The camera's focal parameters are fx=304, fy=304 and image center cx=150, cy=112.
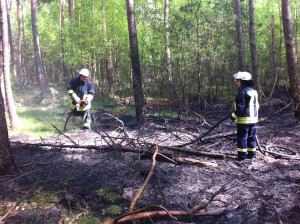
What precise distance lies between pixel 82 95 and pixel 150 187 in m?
4.78

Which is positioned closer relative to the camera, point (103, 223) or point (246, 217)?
point (103, 223)

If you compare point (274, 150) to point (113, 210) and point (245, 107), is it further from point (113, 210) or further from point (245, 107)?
point (113, 210)

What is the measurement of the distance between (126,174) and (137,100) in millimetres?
5618

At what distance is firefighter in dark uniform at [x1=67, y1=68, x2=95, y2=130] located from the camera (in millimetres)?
8742

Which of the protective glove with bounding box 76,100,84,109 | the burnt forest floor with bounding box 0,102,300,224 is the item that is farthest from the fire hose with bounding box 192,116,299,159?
the protective glove with bounding box 76,100,84,109

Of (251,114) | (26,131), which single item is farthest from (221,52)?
(26,131)

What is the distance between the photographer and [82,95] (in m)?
9.01

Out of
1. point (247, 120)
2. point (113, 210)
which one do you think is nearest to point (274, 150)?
point (247, 120)

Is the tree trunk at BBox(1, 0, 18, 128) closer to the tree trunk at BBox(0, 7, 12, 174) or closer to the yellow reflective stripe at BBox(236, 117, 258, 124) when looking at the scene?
the tree trunk at BBox(0, 7, 12, 174)

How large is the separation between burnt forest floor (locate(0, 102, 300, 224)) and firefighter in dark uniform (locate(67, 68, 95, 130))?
208cm

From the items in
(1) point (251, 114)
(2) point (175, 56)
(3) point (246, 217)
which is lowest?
(3) point (246, 217)

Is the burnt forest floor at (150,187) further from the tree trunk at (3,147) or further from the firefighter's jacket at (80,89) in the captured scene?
the firefighter's jacket at (80,89)

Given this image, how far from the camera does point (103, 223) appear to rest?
3654mm

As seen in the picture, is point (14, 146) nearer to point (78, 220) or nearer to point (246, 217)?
point (78, 220)
